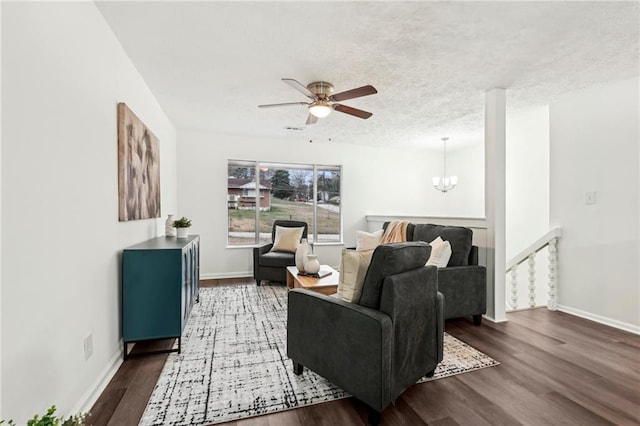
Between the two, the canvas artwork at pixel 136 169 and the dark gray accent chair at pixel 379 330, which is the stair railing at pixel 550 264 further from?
the canvas artwork at pixel 136 169

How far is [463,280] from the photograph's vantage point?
3133 millimetres

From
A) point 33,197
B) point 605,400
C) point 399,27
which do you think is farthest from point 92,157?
point 605,400

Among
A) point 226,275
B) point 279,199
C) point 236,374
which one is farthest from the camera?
point 279,199

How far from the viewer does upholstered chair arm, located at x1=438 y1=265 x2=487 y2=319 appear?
3.05 metres

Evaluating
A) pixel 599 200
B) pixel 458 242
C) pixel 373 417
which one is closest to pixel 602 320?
pixel 599 200

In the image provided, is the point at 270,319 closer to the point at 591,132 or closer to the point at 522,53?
the point at 522,53

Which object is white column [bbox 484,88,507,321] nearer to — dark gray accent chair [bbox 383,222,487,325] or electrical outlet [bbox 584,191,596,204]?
dark gray accent chair [bbox 383,222,487,325]

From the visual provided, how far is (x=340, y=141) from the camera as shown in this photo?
594 centimetres

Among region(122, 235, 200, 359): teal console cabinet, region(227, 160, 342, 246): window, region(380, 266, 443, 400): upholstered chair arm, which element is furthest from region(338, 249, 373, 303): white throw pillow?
region(227, 160, 342, 246): window

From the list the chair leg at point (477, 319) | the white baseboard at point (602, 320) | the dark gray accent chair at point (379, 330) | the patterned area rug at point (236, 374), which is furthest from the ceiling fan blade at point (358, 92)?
the white baseboard at point (602, 320)

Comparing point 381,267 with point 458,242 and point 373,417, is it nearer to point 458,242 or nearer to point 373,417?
point 373,417

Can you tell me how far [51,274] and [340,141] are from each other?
505cm

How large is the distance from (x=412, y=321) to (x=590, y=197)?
3002 mm

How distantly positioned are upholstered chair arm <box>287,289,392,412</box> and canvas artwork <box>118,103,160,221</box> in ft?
5.18
